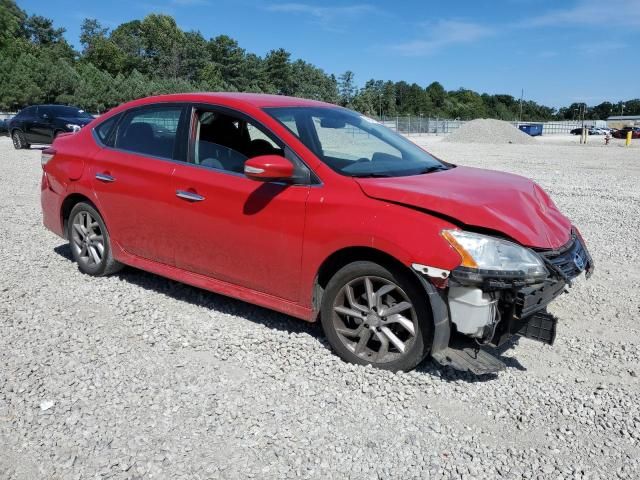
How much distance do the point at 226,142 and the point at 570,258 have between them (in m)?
2.64

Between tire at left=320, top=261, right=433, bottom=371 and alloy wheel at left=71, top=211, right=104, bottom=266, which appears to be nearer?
tire at left=320, top=261, right=433, bottom=371

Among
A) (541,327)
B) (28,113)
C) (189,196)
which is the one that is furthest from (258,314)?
(28,113)

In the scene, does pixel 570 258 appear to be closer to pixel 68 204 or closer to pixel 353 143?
pixel 353 143

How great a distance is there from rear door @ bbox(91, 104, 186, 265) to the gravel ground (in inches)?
22.4

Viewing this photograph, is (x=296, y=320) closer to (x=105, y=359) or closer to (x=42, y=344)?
(x=105, y=359)

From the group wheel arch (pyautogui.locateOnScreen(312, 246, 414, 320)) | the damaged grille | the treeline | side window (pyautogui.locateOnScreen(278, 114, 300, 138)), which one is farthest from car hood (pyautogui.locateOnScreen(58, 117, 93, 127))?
the treeline

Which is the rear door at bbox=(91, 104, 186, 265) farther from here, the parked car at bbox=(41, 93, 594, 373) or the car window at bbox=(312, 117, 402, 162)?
the car window at bbox=(312, 117, 402, 162)

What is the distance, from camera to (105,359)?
4.07 meters

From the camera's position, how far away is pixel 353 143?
15.9 feet

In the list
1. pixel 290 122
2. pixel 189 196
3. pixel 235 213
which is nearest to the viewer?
pixel 235 213

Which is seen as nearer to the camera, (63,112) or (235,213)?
(235,213)

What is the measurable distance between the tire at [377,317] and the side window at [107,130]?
2843mm

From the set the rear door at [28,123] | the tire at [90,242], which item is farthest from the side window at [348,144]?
the rear door at [28,123]

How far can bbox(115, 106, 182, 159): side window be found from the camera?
197 inches
